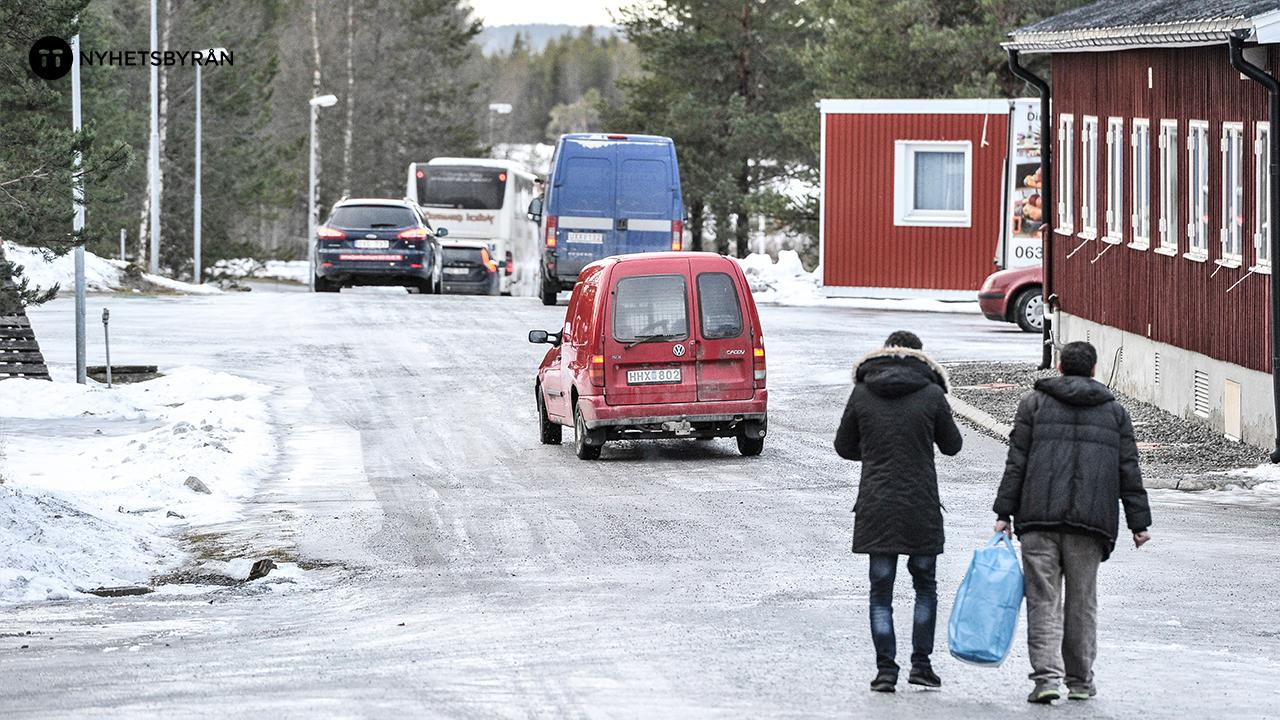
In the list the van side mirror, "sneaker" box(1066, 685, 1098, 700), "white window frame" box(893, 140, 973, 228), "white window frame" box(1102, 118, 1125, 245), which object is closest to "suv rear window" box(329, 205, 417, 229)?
"white window frame" box(893, 140, 973, 228)

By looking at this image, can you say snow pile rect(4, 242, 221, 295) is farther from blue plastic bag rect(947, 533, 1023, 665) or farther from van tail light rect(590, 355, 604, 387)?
blue plastic bag rect(947, 533, 1023, 665)

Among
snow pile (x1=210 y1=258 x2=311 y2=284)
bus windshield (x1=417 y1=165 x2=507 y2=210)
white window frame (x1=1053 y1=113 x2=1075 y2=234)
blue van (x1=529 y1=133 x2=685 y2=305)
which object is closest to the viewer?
white window frame (x1=1053 y1=113 x2=1075 y2=234)

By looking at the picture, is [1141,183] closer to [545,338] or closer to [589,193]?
[545,338]

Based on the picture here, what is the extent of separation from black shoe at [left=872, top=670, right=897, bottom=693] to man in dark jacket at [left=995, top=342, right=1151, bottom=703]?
0.57 meters

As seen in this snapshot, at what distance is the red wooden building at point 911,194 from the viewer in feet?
130

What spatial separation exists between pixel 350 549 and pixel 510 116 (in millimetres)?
174954

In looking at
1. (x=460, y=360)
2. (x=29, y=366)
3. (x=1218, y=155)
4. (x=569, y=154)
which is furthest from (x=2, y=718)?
(x=569, y=154)

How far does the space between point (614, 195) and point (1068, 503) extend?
27952 millimetres

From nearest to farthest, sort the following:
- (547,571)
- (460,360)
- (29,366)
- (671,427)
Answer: (547,571), (671,427), (29,366), (460,360)

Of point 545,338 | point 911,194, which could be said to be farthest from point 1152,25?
point 911,194

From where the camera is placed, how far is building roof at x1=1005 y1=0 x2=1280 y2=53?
17.8 meters

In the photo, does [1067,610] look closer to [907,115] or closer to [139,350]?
[139,350]

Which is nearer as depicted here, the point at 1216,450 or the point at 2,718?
the point at 2,718

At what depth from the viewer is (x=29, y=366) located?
24594 mm
